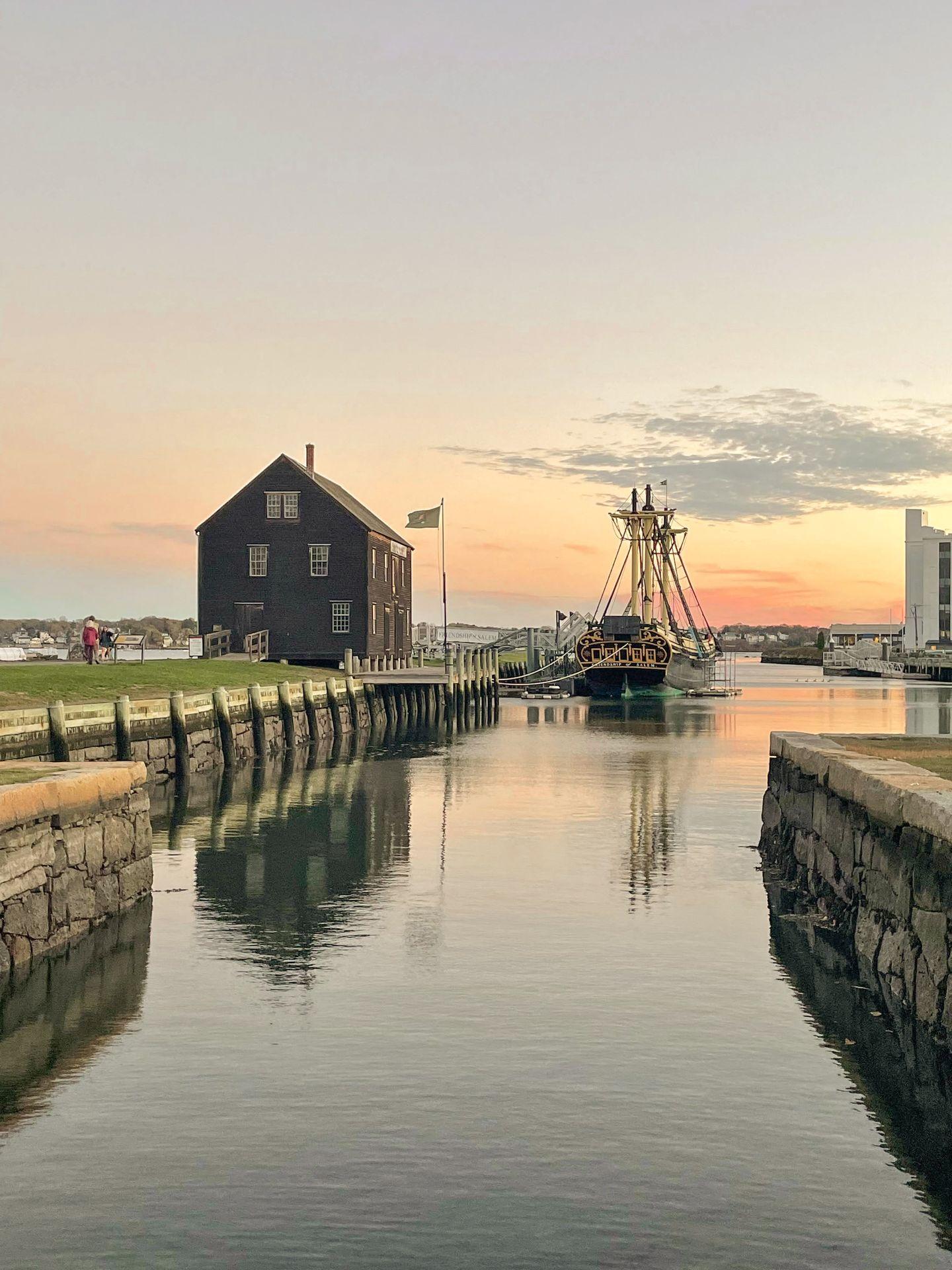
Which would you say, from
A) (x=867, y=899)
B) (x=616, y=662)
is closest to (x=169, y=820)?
(x=867, y=899)

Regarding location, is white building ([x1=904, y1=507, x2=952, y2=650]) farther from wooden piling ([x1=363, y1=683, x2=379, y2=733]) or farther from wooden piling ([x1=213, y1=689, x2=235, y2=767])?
wooden piling ([x1=213, y1=689, x2=235, y2=767])

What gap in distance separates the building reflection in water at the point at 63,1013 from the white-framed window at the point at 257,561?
162ft

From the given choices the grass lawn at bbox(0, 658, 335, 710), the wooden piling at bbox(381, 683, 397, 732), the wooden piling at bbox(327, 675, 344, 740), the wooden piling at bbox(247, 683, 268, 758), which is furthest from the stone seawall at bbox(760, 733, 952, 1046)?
the wooden piling at bbox(381, 683, 397, 732)

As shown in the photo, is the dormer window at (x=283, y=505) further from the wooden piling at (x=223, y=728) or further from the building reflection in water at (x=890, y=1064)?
the building reflection in water at (x=890, y=1064)

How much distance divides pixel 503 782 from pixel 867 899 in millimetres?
22063

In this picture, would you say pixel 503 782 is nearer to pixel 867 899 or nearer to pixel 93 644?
pixel 93 644

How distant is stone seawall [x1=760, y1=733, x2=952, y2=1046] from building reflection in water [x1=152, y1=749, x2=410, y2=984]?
6138 millimetres

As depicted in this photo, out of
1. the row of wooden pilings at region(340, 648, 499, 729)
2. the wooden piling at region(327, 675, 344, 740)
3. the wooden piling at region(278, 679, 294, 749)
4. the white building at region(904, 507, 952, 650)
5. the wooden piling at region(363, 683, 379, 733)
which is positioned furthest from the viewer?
the white building at region(904, 507, 952, 650)

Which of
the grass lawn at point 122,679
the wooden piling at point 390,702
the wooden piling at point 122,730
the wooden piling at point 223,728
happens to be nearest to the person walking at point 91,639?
the grass lawn at point 122,679

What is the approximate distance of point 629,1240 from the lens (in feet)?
26.6

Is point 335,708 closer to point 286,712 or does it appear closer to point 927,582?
point 286,712

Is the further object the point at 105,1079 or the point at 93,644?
the point at 93,644

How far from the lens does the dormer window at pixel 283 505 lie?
65.4m

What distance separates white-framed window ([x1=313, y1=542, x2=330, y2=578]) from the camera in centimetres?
6494
